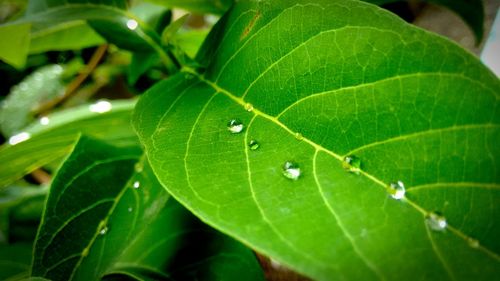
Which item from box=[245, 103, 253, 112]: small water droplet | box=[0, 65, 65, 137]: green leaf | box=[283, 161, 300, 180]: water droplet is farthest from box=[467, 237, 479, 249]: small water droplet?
box=[0, 65, 65, 137]: green leaf

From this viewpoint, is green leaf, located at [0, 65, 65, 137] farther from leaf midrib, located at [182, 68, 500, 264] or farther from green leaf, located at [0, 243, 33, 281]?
leaf midrib, located at [182, 68, 500, 264]

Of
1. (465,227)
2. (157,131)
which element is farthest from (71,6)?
(465,227)

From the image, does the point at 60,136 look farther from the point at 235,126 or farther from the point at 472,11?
the point at 472,11

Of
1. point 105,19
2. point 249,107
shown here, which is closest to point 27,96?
→ point 105,19

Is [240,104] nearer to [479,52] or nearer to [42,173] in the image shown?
[479,52]

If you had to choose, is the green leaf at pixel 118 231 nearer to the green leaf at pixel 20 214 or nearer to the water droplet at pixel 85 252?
the water droplet at pixel 85 252

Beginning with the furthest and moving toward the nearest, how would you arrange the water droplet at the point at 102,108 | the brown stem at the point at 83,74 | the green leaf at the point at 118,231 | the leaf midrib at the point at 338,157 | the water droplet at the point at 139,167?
1. the brown stem at the point at 83,74
2. the water droplet at the point at 102,108
3. the water droplet at the point at 139,167
4. the green leaf at the point at 118,231
5. the leaf midrib at the point at 338,157

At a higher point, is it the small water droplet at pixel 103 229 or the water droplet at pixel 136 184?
the water droplet at pixel 136 184

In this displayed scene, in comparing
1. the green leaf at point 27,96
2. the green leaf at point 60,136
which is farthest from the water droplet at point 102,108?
the green leaf at point 27,96
